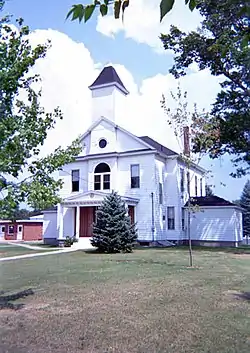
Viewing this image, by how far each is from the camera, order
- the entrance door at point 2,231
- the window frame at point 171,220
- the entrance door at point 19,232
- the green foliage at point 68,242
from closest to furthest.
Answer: the green foliage at point 68,242, the window frame at point 171,220, the entrance door at point 19,232, the entrance door at point 2,231

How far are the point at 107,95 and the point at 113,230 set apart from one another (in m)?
13.7

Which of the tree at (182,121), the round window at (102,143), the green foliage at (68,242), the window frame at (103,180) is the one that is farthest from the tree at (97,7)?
the round window at (102,143)

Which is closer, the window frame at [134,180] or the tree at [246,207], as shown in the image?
the window frame at [134,180]

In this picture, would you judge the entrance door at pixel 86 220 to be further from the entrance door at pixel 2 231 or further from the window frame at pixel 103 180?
the entrance door at pixel 2 231

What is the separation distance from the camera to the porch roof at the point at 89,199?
25.5 meters

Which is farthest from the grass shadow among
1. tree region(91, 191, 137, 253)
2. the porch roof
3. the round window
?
the round window

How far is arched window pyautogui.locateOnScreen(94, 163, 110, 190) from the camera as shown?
2750 centimetres

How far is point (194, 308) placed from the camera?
659 cm

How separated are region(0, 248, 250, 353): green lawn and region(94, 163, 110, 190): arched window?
1650cm

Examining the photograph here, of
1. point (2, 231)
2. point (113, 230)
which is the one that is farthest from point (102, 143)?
point (2, 231)

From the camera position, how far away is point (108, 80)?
29.5 metres

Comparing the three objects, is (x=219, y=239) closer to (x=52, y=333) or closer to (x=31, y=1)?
(x=52, y=333)

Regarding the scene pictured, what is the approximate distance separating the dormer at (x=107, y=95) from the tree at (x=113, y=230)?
10875 millimetres

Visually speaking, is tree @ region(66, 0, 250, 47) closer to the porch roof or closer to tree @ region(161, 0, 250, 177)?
tree @ region(161, 0, 250, 177)
